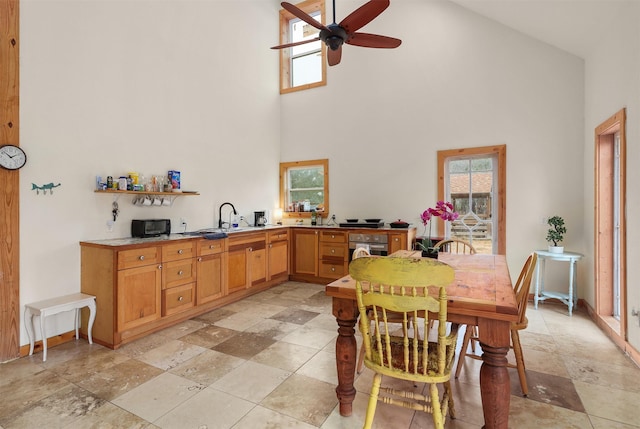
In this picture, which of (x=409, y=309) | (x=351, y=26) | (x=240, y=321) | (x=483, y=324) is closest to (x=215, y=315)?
(x=240, y=321)

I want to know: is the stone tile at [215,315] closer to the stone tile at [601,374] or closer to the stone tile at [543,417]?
the stone tile at [543,417]

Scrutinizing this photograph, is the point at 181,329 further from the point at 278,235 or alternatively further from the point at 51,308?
the point at 278,235

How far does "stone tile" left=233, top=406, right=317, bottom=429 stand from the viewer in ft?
5.91

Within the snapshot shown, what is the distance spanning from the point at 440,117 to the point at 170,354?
178 inches

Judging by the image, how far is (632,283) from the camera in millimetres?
2582

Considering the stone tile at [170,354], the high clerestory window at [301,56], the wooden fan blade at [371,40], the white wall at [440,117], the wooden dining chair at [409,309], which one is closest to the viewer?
the wooden dining chair at [409,309]

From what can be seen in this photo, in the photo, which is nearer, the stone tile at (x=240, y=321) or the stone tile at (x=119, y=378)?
the stone tile at (x=119, y=378)

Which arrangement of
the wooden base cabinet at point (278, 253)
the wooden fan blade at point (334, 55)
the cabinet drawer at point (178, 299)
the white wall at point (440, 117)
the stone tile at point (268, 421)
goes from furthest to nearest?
the wooden base cabinet at point (278, 253)
the white wall at point (440, 117)
the cabinet drawer at point (178, 299)
the wooden fan blade at point (334, 55)
the stone tile at point (268, 421)

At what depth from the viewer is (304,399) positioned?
80.7 inches

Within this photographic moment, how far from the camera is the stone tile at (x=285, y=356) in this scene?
2514mm

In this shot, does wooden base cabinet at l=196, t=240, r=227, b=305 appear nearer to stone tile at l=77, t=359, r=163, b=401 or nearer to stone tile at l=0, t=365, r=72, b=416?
stone tile at l=77, t=359, r=163, b=401

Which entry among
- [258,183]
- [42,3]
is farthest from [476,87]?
[42,3]

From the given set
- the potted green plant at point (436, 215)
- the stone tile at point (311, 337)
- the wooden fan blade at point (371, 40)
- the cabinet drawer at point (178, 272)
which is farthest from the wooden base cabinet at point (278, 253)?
the wooden fan blade at point (371, 40)

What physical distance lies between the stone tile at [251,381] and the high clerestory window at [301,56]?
4771 millimetres
